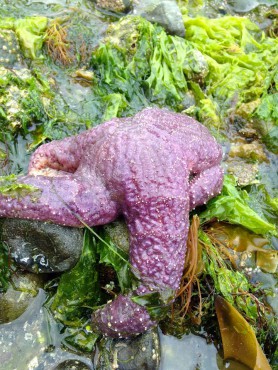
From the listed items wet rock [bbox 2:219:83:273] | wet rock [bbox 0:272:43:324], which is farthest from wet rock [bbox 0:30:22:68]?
wet rock [bbox 0:272:43:324]

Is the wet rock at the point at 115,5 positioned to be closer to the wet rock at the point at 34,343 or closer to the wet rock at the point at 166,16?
the wet rock at the point at 166,16

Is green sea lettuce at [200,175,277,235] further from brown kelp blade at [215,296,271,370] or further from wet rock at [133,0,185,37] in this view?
wet rock at [133,0,185,37]

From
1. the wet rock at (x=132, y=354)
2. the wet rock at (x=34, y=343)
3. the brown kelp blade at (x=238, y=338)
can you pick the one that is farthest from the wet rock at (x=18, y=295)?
the brown kelp blade at (x=238, y=338)

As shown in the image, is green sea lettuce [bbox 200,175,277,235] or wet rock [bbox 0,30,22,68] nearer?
green sea lettuce [bbox 200,175,277,235]

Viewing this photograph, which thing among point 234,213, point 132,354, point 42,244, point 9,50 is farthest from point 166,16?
point 132,354

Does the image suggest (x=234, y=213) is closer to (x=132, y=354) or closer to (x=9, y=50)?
(x=132, y=354)

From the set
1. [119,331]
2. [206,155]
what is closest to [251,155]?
[206,155]

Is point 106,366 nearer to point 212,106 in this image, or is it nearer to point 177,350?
point 177,350
